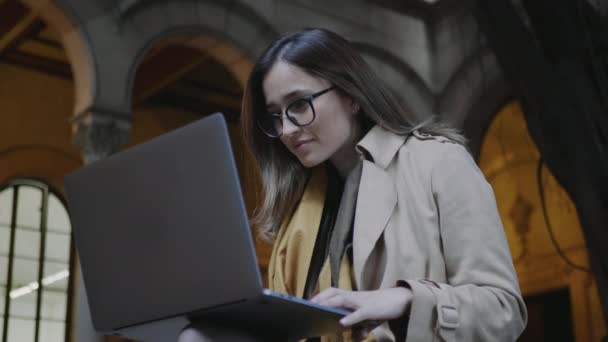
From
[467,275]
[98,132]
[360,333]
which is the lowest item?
[360,333]

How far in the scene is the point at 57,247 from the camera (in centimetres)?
1255

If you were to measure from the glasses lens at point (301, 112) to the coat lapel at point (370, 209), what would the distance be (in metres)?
0.16

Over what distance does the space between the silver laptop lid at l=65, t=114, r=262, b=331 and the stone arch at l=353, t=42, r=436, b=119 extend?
28.1ft

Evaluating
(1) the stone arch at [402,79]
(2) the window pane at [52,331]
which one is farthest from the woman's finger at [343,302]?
(2) the window pane at [52,331]

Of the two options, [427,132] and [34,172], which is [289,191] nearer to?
[427,132]

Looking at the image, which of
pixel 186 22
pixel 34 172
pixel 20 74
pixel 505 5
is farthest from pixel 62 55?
pixel 505 5

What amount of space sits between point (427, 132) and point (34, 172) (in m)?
11.2

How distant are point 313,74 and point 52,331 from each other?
11042 mm

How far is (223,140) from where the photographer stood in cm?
157

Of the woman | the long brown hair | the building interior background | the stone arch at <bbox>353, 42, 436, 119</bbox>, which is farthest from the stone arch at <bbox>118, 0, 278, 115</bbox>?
the woman

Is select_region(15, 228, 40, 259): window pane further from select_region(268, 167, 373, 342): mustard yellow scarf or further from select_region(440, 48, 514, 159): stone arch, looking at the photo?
select_region(268, 167, 373, 342): mustard yellow scarf

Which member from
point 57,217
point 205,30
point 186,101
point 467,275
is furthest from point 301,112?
point 186,101

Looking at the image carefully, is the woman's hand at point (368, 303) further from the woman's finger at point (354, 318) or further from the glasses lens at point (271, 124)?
the glasses lens at point (271, 124)

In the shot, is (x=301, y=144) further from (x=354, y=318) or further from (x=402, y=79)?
(x=402, y=79)
